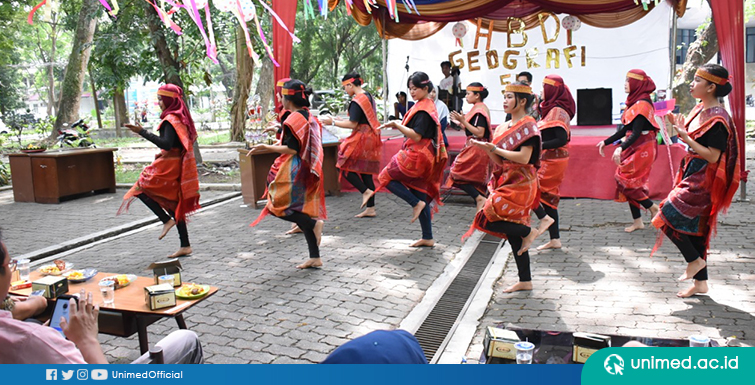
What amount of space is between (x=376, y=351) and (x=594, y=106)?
33.3ft

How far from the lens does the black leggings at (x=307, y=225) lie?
507cm

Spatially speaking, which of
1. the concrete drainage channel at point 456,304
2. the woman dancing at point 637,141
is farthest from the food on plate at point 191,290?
the woman dancing at point 637,141

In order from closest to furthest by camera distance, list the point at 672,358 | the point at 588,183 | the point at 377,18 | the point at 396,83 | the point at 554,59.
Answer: the point at 672,358 < the point at 588,183 < the point at 377,18 < the point at 554,59 < the point at 396,83

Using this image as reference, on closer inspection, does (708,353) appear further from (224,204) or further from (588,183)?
(224,204)

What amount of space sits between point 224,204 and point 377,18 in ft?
14.0

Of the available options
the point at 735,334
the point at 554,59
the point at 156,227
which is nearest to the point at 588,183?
the point at 554,59

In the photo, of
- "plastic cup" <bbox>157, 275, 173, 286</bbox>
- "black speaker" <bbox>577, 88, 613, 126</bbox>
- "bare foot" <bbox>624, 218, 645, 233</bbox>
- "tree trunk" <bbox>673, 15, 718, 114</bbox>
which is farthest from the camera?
"tree trunk" <bbox>673, 15, 718, 114</bbox>

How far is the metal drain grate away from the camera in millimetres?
3834

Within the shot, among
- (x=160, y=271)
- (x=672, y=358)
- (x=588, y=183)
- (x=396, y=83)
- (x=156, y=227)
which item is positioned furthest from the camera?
(x=396, y=83)

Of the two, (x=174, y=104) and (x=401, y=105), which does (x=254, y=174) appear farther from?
(x=401, y=105)

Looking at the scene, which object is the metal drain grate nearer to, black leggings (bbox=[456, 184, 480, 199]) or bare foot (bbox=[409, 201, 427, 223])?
bare foot (bbox=[409, 201, 427, 223])

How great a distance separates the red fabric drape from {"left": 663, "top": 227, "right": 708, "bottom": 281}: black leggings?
5.47 metres

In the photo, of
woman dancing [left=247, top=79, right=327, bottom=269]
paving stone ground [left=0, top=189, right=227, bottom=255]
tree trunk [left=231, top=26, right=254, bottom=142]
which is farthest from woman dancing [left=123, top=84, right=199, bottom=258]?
tree trunk [left=231, top=26, right=254, bottom=142]

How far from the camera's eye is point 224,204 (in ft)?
28.1
